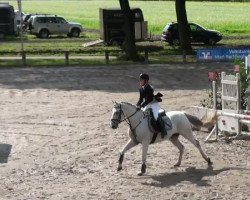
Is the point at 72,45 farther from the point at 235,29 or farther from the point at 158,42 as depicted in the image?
the point at 235,29

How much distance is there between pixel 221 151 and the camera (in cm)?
1722

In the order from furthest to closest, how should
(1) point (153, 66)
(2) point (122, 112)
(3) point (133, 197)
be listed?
(1) point (153, 66)
(2) point (122, 112)
(3) point (133, 197)

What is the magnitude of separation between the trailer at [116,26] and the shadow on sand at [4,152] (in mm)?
34473

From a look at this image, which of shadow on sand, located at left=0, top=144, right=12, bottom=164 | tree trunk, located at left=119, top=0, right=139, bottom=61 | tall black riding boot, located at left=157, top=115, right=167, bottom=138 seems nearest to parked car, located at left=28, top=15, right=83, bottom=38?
tree trunk, located at left=119, top=0, right=139, bottom=61

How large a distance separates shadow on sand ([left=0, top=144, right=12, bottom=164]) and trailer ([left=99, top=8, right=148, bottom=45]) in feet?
113

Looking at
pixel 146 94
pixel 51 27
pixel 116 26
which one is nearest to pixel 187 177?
pixel 146 94

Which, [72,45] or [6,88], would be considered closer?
[6,88]

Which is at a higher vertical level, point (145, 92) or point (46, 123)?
point (145, 92)

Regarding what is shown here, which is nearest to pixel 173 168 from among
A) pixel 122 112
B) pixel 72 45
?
pixel 122 112

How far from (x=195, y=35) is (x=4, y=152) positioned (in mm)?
37839

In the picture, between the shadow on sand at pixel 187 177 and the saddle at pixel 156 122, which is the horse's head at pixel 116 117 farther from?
the shadow on sand at pixel 187 177

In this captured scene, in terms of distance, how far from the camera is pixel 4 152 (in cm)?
1786

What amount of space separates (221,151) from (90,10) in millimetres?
84491

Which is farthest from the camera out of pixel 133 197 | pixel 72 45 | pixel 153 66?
pixel 72 45
